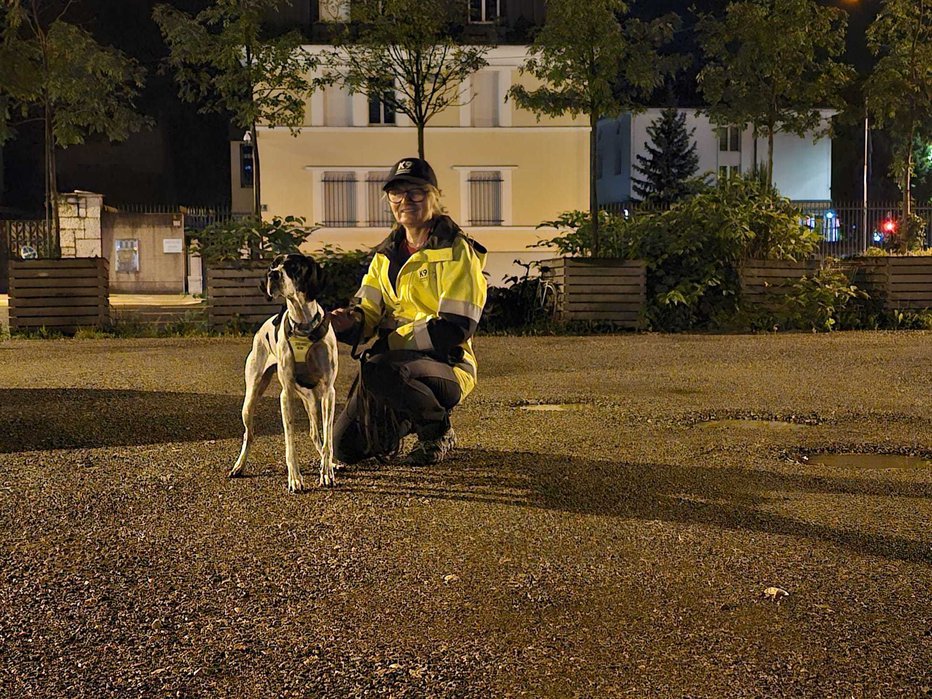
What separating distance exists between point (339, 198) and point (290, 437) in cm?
2905

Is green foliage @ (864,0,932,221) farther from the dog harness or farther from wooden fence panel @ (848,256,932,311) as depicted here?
the dog harness

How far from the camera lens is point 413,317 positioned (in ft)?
19.7

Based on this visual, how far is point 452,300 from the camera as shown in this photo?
5738 mm

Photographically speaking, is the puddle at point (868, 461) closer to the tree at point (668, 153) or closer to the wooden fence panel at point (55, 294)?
the wooden fence panel at point (55, 294)

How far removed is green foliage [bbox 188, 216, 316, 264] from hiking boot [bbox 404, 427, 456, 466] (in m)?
12.0

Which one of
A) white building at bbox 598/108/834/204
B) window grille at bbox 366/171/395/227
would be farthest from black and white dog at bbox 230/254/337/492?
white building at bbox 598/108/834/204

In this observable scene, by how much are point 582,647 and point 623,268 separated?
15.1m

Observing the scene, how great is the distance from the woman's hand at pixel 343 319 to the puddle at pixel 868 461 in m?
2.71

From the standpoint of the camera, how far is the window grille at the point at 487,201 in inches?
1345

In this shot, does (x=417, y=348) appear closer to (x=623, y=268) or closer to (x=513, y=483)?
(x=513, y=483)

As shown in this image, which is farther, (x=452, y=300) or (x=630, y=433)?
(x=630, y=433)

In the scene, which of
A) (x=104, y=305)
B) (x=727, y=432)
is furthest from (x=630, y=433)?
(x=104, y=305)

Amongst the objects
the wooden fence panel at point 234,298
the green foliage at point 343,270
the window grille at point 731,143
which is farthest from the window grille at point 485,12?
the window grille at point 731,143

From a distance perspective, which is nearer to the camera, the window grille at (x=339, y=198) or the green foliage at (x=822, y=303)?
the green foliage at (x=822, y=303)
